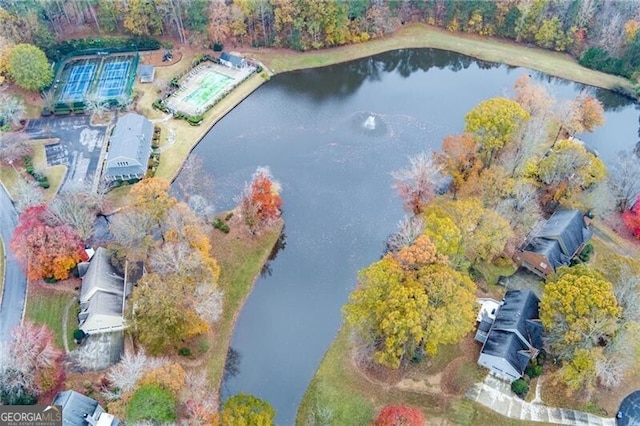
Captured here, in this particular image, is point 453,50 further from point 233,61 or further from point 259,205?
point 259,205

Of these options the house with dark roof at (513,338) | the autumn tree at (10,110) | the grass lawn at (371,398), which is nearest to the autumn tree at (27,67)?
the autumn tree at (10,110)

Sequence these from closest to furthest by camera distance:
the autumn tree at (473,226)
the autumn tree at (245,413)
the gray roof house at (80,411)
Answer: the autumn tree at (245,413) < the gray roof house at (80,411) < the autumn tree at (473,226)

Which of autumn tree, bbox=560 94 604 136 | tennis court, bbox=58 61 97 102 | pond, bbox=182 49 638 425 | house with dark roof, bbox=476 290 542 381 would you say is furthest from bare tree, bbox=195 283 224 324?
autumn tree, bbox=560 94 604 136

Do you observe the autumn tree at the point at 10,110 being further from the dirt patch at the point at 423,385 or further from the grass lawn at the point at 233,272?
the dirt patch at the point at 423,385

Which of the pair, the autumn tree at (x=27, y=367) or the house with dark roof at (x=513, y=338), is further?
the house with dark roof at (x=513, y=338)

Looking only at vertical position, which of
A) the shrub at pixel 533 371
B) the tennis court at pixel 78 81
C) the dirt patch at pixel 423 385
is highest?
the tennis court at pixel 78 81

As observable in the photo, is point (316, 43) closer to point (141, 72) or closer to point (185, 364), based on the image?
point (141, 72)
